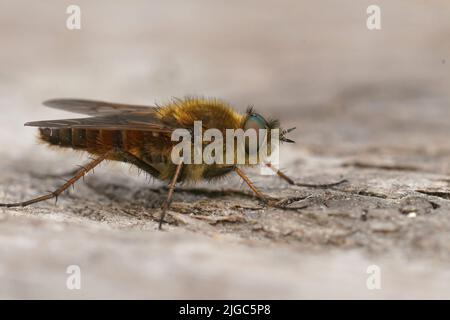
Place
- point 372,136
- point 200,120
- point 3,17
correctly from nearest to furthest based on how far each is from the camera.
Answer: point 200,120 < point 372,136 < point 3,17

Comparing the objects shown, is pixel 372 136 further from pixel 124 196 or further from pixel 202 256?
pixel 202 256

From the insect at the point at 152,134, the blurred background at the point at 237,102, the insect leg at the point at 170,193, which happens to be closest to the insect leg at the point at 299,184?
the insect at the point at 152,134

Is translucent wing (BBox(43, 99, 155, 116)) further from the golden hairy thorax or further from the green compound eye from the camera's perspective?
the green compound eye

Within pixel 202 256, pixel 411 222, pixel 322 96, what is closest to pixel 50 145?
pixel 202 256

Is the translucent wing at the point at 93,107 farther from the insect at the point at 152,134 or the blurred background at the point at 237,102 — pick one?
the blurred background at the point at 237,102

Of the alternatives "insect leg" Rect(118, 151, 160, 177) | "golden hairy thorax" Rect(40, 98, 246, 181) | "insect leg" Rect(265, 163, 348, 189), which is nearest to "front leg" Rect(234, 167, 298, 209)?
"golden hairy thorax" Rect(40, 98, 246, 181)
